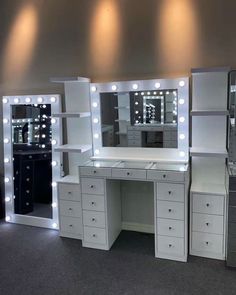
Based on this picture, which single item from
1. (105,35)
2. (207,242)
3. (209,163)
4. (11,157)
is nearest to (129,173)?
(209,163)

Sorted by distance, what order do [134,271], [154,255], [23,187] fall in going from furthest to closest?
[23,187]
[154,255]
[134,271]

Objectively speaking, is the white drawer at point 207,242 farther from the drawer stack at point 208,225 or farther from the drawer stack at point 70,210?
the drawer stack at point 70,210

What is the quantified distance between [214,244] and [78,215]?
1429 millimetres

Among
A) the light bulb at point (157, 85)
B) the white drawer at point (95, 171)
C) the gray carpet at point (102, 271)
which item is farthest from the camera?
the light bulb at point (157, 85)

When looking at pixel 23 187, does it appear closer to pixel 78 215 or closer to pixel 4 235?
pixel 4 235

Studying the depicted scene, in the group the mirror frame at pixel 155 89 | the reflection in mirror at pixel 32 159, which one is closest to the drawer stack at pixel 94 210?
the mirror frame at pixel 155 89

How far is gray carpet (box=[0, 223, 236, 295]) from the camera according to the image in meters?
2.47

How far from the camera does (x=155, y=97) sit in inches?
124

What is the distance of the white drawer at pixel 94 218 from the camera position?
10.1ft

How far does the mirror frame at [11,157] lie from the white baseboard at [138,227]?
0.83 metres

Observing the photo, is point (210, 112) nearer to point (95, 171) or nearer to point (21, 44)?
point (95, 171)

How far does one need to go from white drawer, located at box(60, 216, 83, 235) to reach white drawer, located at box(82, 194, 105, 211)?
0.30 metres

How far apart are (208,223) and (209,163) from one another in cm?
61

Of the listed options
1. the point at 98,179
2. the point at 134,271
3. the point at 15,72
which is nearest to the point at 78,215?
the point at 98,179
